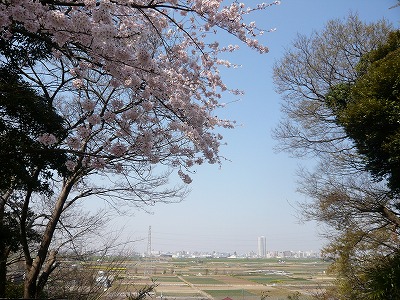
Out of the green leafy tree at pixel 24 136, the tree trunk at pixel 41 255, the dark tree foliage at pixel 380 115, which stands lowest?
the tree trunk at pixel 41 255

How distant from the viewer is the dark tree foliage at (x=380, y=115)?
235 inches

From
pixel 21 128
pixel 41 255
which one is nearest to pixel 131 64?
pixel 21 128

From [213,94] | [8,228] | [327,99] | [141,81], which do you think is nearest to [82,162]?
[8,228]

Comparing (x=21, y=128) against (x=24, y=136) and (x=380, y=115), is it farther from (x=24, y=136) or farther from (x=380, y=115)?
(x=380, y=115)

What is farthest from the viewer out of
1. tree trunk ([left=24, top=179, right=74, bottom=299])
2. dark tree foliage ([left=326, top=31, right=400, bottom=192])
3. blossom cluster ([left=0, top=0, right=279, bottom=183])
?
dark tree foliage ([left=326, top=31, right=400, bottom=192])

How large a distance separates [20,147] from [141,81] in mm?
1527

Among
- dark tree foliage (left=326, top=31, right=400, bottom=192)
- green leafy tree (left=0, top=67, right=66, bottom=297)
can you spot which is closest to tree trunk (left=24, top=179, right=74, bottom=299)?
green leafy tree (left=0, top=67, right=66, bottom=297)

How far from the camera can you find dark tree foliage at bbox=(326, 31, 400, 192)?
5.97m

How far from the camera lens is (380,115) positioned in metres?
6.08

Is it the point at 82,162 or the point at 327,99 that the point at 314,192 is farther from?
the point at 82,162

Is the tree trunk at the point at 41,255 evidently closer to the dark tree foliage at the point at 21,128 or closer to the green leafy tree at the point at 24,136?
the green leafy tree at the point at 24,136

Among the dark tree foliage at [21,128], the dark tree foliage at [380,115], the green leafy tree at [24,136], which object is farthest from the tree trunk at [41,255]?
the dark tree foliage at [380,115]

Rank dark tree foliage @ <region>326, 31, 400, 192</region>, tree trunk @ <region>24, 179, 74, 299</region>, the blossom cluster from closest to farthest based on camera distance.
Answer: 1. the blossom cluster
2. tree trunk @ <region>24, 179, 74, 299</region>
3. dark tree foliage @ <region>326, 31, 400, 192</region>

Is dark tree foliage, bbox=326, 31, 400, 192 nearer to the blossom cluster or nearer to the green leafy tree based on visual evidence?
the blossom cluster
